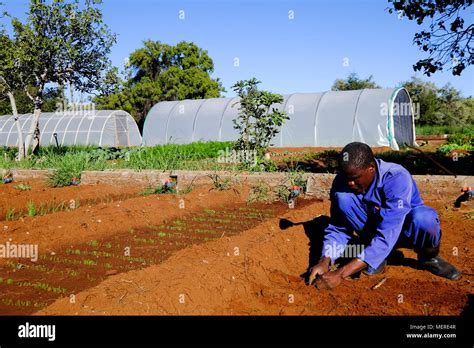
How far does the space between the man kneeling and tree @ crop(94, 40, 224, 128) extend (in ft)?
90.4

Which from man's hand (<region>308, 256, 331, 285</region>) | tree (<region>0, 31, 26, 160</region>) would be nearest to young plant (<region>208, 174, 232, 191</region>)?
man's hand (<region>308, 256, 331, 285</region>)

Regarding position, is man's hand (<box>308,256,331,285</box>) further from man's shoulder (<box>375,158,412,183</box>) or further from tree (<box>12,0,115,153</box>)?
tree (<box>12,0,115,153</box>)

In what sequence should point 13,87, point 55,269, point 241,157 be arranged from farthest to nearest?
point 13,87
point 241,157
point 55,269

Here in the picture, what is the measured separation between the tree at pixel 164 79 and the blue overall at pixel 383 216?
90.3 feet

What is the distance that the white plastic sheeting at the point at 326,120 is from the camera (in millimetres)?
17953

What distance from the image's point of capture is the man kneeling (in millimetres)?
3068

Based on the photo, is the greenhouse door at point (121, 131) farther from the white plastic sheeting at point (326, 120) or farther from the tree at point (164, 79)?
the tree at point (164, 79)

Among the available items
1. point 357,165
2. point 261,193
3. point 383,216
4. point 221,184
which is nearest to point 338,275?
point 383,216

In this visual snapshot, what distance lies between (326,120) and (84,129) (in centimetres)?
1262

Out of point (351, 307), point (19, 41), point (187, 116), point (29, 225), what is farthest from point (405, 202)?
point (187, 116)

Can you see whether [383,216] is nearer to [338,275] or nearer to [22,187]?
[338,275]
